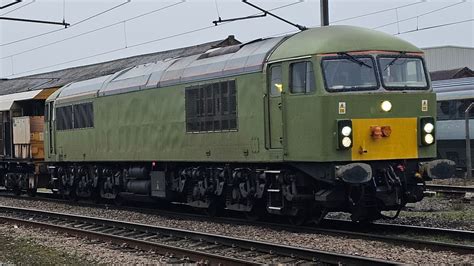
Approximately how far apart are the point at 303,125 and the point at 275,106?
2.94ft

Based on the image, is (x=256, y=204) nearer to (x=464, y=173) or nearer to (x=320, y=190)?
(x=320, y=190)

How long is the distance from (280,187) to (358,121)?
207 cm

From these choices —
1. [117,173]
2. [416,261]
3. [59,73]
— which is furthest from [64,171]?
[59,73]

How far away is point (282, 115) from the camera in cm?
1394

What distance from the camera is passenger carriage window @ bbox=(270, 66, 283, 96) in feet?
46.0

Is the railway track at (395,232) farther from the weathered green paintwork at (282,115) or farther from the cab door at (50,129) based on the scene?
the cab door at (50,129)

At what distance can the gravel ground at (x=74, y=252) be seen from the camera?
A: 38.5 feet

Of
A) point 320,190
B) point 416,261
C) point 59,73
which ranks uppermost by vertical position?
point 59,73

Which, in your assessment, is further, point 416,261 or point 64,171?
point 64,171

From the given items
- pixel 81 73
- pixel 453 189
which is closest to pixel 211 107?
pixel 453 189

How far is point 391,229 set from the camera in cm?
1382

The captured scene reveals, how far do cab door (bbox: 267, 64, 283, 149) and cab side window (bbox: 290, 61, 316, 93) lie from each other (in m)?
0.28

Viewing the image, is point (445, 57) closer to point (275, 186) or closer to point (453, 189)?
point (453, 189)

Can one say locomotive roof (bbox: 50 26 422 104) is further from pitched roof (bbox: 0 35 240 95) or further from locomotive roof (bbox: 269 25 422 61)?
pitched roof (bbox: 0 35 240 95)
